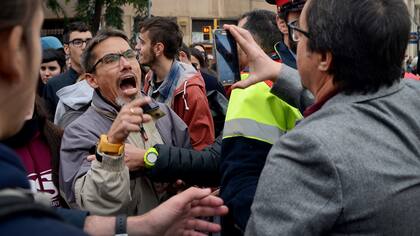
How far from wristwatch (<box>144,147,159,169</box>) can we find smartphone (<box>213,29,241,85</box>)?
593 mm

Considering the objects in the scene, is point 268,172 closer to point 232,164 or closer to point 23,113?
point 232,164

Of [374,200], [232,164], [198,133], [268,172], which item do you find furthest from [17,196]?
[198,133]

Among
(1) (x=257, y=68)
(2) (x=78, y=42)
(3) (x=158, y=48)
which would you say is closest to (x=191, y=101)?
(3) (x=158, y=48)

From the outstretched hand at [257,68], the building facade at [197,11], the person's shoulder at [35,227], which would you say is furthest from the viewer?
the building facade at [197,11]

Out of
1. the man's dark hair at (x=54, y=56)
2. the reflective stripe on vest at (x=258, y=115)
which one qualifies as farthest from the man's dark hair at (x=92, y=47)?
the man's dark hair at (x=54, y=56)

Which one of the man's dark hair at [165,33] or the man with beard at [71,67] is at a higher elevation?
the man's dark hair at [165,33]

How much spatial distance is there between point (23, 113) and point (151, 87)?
383 cm

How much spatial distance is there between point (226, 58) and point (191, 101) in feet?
4.66

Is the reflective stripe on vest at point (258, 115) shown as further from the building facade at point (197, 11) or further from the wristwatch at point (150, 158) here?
the building facade at point (197, 11)

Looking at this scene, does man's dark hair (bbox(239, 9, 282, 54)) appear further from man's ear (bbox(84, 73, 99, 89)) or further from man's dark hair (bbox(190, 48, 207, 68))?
man's dark hair (bbox(190, 48, 207, 68))

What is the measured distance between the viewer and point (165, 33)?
16.5 feet

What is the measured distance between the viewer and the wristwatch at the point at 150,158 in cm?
275

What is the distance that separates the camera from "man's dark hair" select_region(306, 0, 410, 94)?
1702 mm

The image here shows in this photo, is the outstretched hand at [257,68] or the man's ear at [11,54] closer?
the man's ear at [11,54]
